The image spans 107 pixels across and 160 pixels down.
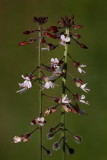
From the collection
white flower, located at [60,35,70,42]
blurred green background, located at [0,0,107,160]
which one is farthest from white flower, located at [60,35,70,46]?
blurred green background, located at [0,0,107,160]

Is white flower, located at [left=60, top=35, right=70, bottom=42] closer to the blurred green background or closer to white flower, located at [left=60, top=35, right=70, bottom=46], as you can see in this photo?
white flower, located at [left=60, top=35, right=70, bottom=46]

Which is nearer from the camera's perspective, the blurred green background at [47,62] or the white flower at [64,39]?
the white flower at [64,39]

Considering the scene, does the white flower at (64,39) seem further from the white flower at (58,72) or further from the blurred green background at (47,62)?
the blurred green background at (47,62)

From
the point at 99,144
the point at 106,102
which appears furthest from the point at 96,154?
the point at 106,102

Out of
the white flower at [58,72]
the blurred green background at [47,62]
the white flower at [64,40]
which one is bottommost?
the blurred green background at [47,62]

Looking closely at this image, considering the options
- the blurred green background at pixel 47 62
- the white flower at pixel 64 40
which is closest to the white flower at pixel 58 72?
the white flower at pixel 64 40

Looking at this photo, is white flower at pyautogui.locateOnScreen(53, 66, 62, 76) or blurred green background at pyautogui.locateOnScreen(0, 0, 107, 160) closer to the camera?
white flower at pyautogui.locateOnScreen(53, 66, 62, 76)

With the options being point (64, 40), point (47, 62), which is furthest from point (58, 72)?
point (47, 62)

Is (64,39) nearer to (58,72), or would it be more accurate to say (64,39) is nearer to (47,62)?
(58,72)

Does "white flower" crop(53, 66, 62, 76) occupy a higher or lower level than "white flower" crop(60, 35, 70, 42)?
lower
